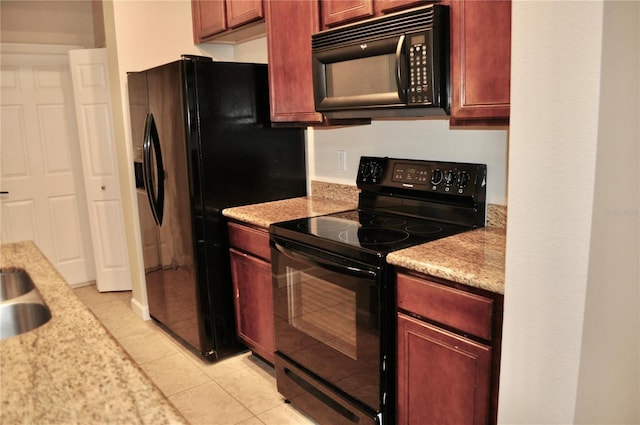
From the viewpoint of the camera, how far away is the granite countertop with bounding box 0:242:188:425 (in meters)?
0.80

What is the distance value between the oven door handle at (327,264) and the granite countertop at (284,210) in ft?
0.82

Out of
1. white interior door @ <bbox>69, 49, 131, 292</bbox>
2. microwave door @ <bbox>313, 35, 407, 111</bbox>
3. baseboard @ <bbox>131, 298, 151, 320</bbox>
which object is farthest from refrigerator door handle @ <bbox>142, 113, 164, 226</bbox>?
white interior door @ <bbox>69, 49, 131, 292</bbox>

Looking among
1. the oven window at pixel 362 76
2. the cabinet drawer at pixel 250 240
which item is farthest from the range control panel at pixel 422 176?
the cabinet drawer at pixel 250 240

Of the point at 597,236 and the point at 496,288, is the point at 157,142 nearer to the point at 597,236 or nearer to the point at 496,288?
the point at 496,288

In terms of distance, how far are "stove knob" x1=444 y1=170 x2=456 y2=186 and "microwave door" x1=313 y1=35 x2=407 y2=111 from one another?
0.43 meters

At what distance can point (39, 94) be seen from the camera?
166 inches

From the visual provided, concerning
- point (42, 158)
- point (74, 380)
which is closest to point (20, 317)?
point (74, 380)

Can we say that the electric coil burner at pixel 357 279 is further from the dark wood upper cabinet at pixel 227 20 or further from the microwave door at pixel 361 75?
the dark wood upper cabinet at pixel 227 20

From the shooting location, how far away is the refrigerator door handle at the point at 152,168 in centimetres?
299

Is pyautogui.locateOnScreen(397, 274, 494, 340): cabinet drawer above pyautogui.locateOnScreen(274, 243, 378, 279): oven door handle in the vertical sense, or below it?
below

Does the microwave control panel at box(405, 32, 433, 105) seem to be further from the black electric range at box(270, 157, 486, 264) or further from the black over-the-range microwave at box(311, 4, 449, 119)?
the black electric range at box(270, 157, 486, 264)

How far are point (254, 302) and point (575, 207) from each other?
1943 mm

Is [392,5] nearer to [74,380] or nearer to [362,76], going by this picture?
[362,76]

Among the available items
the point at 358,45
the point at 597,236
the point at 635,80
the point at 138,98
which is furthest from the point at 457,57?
the point at 138,98
